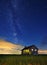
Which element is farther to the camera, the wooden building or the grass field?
the wooden building

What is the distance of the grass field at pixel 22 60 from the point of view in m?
8.36

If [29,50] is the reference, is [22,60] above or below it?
below

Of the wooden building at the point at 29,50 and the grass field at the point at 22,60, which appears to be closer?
the grass field at the point at 22,60

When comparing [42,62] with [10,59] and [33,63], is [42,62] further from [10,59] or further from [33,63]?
[10,59]

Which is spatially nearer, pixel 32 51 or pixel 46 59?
pixel 46 59

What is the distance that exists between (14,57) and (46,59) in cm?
183

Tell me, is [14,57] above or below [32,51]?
below

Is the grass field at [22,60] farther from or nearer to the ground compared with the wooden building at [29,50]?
nearer to the ground

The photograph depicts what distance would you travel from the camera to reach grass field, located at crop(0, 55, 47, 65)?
836 centimetres

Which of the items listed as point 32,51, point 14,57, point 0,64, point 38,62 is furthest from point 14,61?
point 32,51

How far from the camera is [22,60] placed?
848 cm

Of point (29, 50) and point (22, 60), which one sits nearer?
point (22, 60)

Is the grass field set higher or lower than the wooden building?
lower

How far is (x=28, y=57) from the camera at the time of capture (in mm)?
8641
